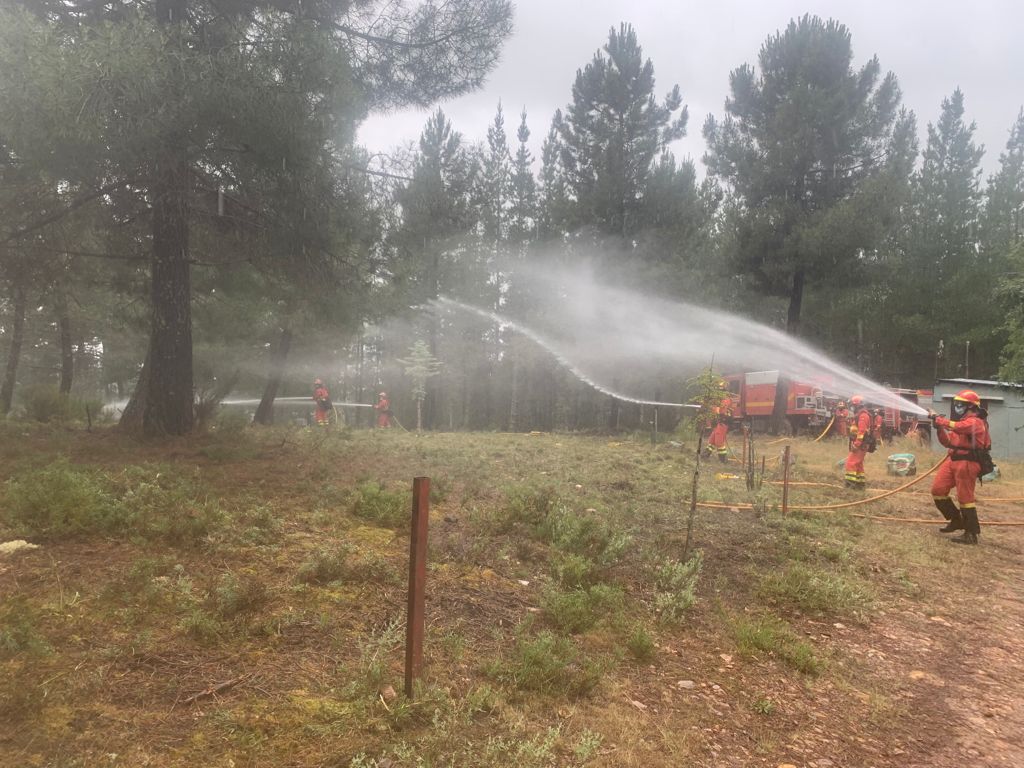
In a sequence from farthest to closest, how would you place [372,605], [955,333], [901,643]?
[955,333], [901,643], [372,605]

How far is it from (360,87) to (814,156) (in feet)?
64.2

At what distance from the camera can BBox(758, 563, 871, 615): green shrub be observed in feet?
17.6

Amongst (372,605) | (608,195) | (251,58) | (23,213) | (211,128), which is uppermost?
(608,195)

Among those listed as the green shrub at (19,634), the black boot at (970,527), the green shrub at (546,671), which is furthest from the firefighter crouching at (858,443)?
the green shrub at (19,634)

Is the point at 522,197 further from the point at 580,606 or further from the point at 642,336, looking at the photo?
the point at 580,606

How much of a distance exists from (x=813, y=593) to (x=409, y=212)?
775cm

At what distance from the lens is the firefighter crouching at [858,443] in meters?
11.7

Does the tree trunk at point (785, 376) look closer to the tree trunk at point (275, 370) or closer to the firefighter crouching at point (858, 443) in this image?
the firefighter crouching at point (858, 443)

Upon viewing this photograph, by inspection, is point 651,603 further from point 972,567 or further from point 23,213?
point 23,213

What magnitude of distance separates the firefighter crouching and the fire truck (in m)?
12.5

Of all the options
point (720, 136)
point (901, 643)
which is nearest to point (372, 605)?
point (901, 643)

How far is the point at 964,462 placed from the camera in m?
8.71

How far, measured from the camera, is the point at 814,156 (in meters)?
23.0

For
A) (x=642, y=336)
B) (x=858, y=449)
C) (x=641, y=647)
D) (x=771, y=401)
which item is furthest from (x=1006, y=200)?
(x=641, y=647)
